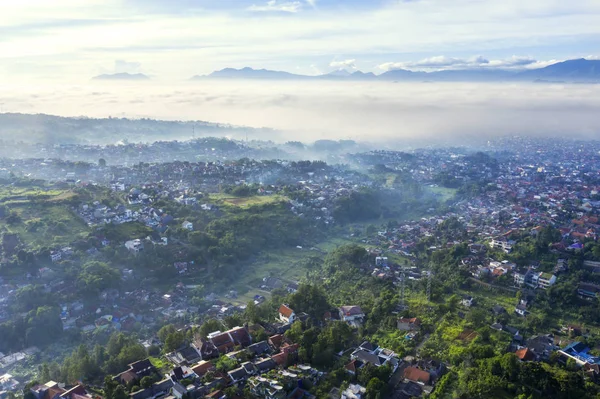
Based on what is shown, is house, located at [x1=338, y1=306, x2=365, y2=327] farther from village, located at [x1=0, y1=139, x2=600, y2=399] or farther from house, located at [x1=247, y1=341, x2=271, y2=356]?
house, located at [x1=247, y1=341, x2=271, y2=356]

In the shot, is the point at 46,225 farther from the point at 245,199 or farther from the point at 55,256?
the point at 245,199

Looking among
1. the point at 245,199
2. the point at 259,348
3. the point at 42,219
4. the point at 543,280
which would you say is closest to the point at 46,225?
the point at 42,219

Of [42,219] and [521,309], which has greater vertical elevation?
[42,219]

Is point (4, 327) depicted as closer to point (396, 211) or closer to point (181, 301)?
point (181, 301)

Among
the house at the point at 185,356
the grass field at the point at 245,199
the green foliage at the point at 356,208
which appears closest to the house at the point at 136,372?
the house at the point at 185,356

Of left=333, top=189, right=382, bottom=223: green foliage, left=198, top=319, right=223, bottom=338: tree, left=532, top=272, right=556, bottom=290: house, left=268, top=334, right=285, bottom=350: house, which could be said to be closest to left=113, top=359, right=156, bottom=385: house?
left=198, top=319, right=223, bottom=338: tree

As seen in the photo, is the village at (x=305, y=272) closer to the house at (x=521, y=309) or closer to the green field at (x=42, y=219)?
the house at (x=521, y=309)
